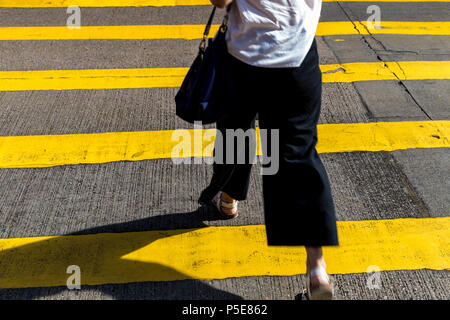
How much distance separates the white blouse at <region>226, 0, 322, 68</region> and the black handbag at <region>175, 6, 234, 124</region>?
0.14 metres

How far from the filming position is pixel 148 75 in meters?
4.90

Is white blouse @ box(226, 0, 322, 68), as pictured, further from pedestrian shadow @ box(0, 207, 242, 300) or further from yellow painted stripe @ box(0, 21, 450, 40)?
yellow painted stripe @ box(0, 21, 450, 40)

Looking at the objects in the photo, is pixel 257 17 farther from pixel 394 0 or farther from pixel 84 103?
pixel 394 0

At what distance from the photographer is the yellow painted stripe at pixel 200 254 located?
2891 mm

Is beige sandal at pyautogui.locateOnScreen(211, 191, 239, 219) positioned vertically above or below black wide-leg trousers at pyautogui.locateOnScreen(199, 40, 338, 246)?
below

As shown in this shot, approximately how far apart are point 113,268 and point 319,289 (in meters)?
1.12

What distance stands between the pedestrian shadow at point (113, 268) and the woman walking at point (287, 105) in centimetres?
49

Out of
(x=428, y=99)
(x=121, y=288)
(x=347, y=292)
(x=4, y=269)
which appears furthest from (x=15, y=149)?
(x=428, y=99)

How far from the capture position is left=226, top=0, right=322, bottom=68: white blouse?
2.27m

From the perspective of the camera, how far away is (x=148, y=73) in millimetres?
4938

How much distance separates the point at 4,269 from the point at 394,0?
5684 millimetres
